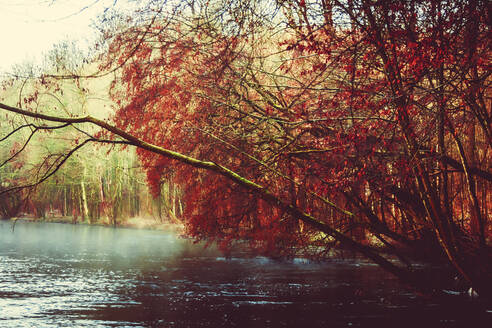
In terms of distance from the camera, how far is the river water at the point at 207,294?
39.1 feet

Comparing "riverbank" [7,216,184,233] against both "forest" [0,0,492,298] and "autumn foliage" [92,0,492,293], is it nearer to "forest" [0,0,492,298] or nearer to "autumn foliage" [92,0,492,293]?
"forest" [0,0,492,298]

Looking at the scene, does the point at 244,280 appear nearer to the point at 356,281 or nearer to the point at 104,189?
the point at 356,281

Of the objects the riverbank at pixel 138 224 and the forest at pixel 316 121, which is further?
the riverbank at pixel 138 224

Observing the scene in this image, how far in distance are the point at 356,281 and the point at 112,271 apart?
835cm

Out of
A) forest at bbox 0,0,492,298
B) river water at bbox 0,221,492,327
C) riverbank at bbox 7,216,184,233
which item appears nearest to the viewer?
forest at bbox 0,0,492,298

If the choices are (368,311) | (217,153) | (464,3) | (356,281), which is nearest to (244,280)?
(356,281)

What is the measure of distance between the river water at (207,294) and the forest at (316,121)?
116cm

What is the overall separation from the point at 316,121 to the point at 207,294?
302 inches

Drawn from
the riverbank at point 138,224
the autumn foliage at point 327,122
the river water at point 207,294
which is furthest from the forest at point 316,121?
the riverbank at point 138,224

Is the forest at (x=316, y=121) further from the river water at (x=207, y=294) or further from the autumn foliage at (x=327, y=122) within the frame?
the river water at (x=207, y=294)

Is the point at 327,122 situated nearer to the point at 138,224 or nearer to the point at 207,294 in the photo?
the point at 207,294

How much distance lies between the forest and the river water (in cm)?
116

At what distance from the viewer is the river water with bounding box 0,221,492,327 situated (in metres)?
11.9

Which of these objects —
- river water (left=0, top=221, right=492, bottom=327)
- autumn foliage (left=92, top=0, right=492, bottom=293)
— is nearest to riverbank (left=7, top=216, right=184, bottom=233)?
river water (left=0, top=221, right=492, bottom=327)
